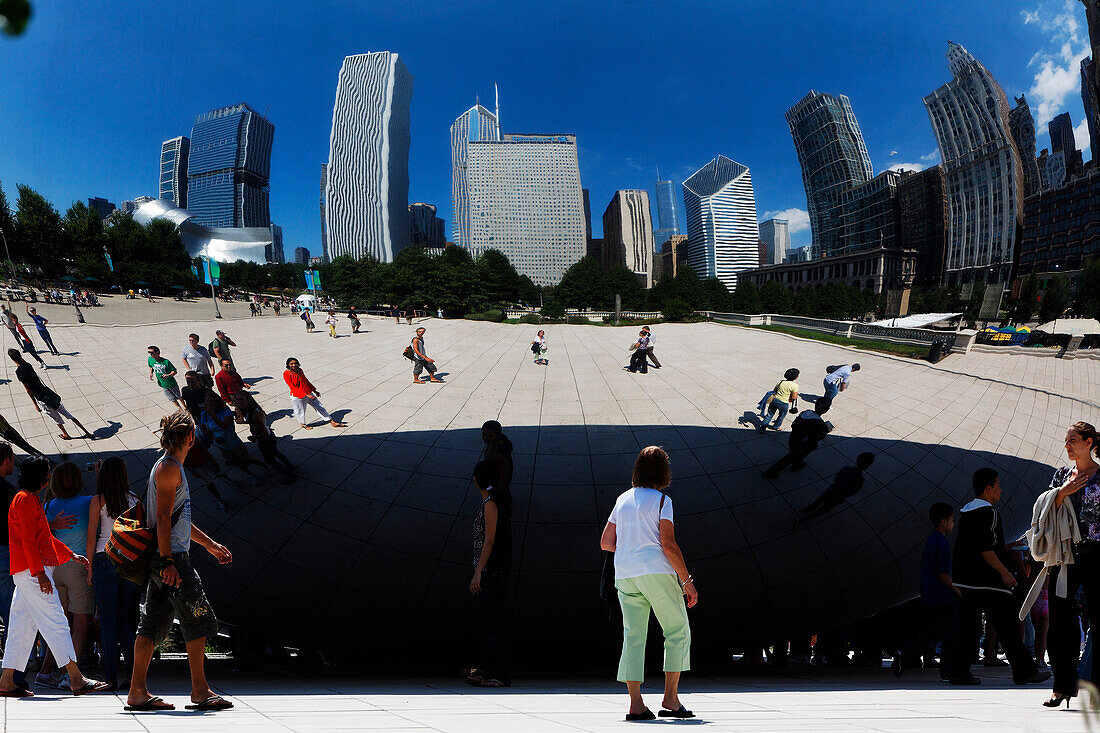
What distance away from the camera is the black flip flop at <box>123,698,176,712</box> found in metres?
2.76

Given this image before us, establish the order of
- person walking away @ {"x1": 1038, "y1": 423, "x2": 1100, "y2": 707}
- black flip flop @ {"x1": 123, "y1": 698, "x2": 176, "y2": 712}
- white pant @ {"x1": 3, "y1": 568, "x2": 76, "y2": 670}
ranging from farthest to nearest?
white pant @ {"x1": 3, "y1": 568, "x2": 76, "y2": 670}
person walking away @ {"x1": 1038, "y1": 423, "x2": 1100, "y2": 707}
black flip flop @ {"x1": 123, "y1": 698, "x2": 176, "y2": 712}

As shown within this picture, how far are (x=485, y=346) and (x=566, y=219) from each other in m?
1.15

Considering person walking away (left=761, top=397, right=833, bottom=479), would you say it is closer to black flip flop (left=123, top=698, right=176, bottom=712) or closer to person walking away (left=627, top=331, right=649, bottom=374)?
person walking away (left=627, top=331, right=649, bottom=374)

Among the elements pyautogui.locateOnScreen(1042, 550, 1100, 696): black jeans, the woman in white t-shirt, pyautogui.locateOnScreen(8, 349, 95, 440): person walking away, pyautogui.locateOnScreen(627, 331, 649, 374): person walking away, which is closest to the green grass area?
pyautogui.locateOnScreen(627, 331, 649, 374): person walking away

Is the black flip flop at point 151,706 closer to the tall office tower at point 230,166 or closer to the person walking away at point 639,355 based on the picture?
the tall office tower at point 230,166

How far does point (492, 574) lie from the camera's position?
3223 mm

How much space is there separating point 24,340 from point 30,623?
2002 mm

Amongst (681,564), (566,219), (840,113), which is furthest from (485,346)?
(840,113)

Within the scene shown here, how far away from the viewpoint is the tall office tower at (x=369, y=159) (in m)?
3.24

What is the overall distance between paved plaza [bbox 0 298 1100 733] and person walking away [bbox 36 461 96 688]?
0.28 meters

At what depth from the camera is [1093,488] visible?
290 cm

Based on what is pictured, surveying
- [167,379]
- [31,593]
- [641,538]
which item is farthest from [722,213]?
[31,593]

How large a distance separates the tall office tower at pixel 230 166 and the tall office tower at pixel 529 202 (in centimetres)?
149

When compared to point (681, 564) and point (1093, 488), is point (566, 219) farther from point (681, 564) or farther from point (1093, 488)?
point (1093, 488)
